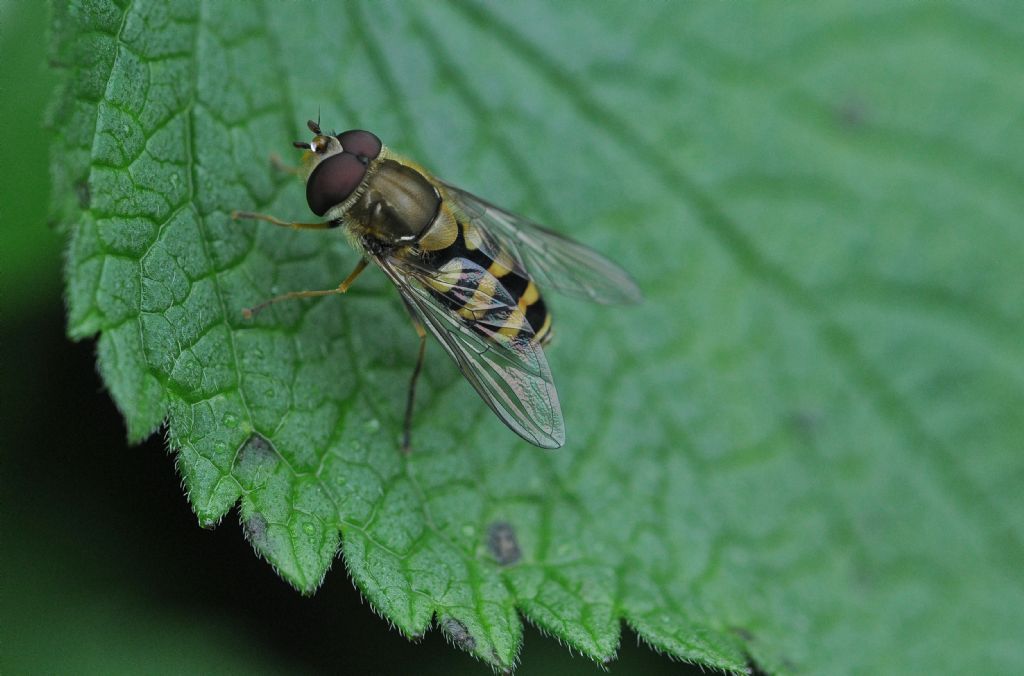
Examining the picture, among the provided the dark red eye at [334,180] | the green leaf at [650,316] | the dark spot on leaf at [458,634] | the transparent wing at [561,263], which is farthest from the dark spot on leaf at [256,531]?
the transparent wing at [561,263]

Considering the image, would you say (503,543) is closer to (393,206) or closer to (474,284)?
(474,284)

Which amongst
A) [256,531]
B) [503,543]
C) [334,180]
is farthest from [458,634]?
[334,180]

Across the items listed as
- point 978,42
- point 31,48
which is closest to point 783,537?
point 978,42

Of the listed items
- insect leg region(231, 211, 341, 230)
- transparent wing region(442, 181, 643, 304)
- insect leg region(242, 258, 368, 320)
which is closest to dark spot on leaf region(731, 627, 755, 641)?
transparent wing region(442, 181, 643, 304)

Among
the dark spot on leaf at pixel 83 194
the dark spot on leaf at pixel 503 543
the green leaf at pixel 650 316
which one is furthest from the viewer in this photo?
the dark spot on leaf at pixel 503 543

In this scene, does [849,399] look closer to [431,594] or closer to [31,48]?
[431,594]

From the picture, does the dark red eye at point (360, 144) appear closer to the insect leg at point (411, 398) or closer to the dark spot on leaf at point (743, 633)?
the insect leg at point (411, 398)
